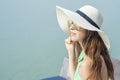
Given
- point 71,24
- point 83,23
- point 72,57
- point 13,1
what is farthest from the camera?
point 13,1

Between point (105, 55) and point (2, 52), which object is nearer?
point (105, 55)

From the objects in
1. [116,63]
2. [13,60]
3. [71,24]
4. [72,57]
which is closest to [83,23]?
[71,24]

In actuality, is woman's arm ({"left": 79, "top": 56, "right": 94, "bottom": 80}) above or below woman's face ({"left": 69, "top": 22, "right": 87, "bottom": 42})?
below

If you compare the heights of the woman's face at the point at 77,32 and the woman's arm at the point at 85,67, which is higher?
the woman's face at the point at 77,32

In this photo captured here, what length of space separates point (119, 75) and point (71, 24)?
0.67m

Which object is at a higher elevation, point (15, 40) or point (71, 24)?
point (71, 24)

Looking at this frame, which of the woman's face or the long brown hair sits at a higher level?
the woman's face

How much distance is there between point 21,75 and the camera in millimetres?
2588

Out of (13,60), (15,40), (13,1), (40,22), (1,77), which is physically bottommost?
(1,77)

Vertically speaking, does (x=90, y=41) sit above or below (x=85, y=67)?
above

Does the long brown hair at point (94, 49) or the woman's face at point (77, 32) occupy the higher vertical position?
the woman's face at point (77, 32)

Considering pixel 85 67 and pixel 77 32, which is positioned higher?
pixel 77 32

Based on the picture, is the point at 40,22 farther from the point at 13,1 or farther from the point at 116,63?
the point at 116,63

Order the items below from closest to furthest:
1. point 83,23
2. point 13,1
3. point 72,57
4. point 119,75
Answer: point 83,23
point 72,57
point 119,75
point 13,1
